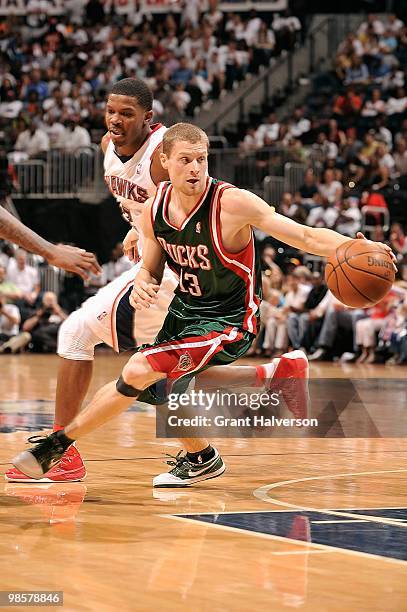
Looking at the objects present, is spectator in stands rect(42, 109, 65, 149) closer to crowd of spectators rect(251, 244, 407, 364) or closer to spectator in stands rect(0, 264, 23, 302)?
spectator in stands rect(0, 264, 23, 302)

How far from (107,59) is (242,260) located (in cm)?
A: 1926

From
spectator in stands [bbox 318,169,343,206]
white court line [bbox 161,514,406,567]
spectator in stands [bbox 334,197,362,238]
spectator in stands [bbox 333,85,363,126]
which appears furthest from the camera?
spectator in stands [bbox 333,85,363,126]

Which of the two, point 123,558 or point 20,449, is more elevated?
point 123,558

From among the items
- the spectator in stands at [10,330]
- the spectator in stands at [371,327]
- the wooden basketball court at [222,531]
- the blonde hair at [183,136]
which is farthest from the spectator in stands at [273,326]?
the blonde hair at [183,136]

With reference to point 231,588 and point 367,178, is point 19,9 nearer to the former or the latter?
point 367,178

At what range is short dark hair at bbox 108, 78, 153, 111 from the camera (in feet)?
20.2

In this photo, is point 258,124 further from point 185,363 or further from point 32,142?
point 185,363

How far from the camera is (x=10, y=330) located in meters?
18.2

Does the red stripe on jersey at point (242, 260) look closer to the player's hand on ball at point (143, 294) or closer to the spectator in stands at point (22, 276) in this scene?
the player's hand on ball at point (143, 294)

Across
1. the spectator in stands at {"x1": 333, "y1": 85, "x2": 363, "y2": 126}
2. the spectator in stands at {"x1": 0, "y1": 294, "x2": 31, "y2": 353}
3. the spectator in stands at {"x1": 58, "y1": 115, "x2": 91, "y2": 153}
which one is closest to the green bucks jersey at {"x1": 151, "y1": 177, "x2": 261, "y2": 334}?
the spectator in stands at {"x1": 0, "y1": 294, "x2": 31, "y2": 353}

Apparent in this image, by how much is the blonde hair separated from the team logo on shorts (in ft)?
3.33

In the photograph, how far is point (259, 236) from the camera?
1877 cm

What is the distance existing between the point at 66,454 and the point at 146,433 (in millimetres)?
2135

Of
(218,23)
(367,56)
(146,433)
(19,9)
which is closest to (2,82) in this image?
(19,9)
